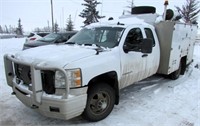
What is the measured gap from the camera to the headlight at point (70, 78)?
9.71 feet

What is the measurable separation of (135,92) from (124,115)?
4.82ft

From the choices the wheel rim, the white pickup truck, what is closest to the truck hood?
the white pickup truck

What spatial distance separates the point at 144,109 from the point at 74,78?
1.99 metres

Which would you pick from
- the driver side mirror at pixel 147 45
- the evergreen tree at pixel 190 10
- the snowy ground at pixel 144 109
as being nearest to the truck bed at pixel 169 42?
the snowy ground at pixel 144 109

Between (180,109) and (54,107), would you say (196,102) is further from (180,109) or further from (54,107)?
(54,107)

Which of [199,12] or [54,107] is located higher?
[199,12]

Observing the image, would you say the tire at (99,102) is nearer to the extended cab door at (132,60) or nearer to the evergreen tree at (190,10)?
the extended cab door at (132,60)

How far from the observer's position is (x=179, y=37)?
595 cm

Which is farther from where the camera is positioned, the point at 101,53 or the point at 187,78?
the point at 187,78

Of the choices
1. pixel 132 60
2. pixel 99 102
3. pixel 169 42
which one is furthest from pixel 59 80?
pixel 169 42

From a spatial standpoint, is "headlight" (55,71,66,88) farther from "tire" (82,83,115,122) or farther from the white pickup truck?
"tire" (82,83,115,122)

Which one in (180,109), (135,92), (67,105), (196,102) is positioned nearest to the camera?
(67,105)

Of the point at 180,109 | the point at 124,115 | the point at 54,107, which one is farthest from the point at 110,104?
the point at 180,109

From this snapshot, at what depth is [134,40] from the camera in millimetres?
4535
